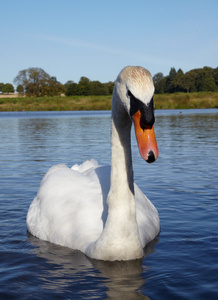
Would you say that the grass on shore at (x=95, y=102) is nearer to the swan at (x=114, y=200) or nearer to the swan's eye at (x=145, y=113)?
the swan at (x=114, y=200)

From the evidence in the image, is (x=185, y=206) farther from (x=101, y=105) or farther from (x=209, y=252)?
(x=101, y=105)

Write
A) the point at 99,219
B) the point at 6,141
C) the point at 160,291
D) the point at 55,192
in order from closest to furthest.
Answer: the point at 160,291 → the point at 99,219 → the point at 55,192 → the point at 6,141

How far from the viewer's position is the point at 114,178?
4492mm

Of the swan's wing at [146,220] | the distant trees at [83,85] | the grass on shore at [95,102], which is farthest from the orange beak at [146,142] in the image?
the distant trees at [83,85]

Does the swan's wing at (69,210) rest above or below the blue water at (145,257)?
above

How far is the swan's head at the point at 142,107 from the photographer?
3402 mm

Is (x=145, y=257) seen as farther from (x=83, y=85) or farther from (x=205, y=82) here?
(x=205, y=82)

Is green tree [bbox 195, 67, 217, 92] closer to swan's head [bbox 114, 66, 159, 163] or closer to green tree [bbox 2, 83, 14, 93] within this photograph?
green tree [bbox 2, 83, 14, 93]

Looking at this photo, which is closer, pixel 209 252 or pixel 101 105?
pixel 209 252

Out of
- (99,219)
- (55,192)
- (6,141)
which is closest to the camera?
(99,219)

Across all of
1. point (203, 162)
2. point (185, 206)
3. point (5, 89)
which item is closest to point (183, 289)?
point (185, 206)

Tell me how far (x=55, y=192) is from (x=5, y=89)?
156 metres

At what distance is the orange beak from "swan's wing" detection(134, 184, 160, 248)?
A: 6.10 feet

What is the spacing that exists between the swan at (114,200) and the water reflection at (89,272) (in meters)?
0.09
